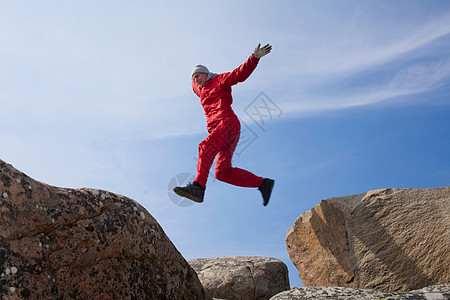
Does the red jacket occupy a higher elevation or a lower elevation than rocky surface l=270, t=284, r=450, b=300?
higher

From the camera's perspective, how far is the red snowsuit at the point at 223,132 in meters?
6.64

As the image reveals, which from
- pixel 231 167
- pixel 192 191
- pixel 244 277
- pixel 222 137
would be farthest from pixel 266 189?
pixel 244 277

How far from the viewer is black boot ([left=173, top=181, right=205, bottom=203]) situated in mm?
6375

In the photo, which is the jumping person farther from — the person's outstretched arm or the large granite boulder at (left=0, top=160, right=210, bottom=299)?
the large granite boulder at (left=0, top=160, right=210, bottom=299)

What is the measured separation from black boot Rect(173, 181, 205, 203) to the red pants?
0.08 meters

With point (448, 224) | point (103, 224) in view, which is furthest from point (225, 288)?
point (103, 224)

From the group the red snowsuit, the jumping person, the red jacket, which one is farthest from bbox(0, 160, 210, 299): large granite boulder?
the red jacket

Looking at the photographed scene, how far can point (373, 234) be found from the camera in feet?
19.3

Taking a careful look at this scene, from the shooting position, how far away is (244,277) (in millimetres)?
7242

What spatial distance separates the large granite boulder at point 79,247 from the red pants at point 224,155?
2431mm

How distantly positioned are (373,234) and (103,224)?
3.53 meters

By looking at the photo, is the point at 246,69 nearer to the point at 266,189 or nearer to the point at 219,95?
the point at 219,95

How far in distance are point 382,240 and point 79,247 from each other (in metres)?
3.79

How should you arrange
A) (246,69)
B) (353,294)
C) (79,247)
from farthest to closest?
(246,69), (353,294), (79,247)
